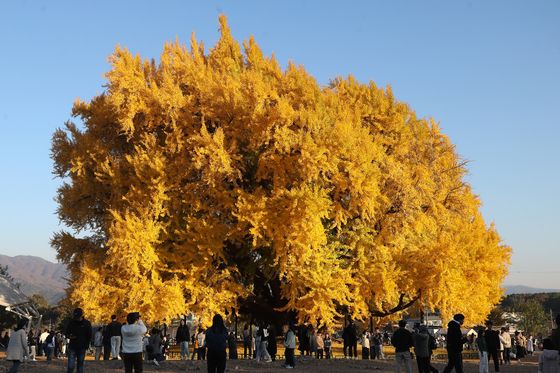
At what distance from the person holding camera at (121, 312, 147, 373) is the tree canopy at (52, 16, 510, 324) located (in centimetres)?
1588

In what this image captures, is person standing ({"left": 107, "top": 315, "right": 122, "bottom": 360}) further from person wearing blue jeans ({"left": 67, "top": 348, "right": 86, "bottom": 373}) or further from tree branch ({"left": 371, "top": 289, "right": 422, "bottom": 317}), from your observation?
tree branch ({"left": 371, "top": 289, "right": 422, "bottom": 317})

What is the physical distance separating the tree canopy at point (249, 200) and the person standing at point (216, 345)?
15986 millimetres

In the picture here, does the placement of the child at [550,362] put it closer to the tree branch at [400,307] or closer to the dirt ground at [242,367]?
the dirt ground at [242,367]

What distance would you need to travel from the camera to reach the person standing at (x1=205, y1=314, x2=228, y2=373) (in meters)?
11.7

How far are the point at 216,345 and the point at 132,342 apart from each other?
1.73 meters

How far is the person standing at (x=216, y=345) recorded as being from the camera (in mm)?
11734

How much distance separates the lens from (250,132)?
99.7ft

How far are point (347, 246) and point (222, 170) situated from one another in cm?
732

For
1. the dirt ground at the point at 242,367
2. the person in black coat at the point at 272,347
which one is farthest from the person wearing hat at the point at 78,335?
the person in black coat at the point at 272,347

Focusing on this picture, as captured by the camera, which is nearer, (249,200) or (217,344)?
(217,344)

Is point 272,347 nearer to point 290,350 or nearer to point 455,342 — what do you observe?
point 290,350

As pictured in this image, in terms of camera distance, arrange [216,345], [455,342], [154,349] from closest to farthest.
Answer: [216,345], [455,342], [154,349]

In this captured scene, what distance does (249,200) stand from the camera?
2909 cm

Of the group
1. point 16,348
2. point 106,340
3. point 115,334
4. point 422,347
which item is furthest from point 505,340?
point 16,348
